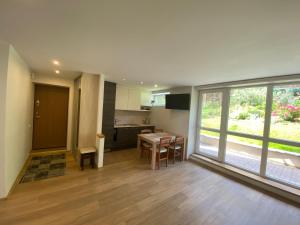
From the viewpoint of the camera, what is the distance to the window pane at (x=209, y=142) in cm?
420

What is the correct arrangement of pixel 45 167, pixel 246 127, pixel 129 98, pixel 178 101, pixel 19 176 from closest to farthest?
pixel 19 176, pixel 45 167, pixel 246 127, pixel 178 101, pixel 129 98

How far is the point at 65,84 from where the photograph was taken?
4.44 meters

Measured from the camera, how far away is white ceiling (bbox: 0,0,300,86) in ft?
3.62

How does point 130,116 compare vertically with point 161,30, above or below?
below

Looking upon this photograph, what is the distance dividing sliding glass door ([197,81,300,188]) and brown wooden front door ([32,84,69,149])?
4503 mm

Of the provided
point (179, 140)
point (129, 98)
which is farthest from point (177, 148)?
point (129, 98)

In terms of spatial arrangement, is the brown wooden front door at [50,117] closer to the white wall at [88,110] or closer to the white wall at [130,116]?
the white wall at [88,110]

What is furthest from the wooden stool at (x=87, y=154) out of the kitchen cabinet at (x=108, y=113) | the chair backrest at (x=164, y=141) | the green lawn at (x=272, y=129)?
the green lawn at (x=272, y=129)

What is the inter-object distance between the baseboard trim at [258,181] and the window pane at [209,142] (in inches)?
12.7

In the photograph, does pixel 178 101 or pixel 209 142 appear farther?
pixel 178 101

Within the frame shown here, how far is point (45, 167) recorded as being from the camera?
333cm

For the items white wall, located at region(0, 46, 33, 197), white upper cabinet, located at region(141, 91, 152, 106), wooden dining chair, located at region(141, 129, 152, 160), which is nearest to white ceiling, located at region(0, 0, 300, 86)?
white wall, located at region(0, 46, 33, 197)

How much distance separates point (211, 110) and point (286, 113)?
1.69m

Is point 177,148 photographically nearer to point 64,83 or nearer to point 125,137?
point 125,137
